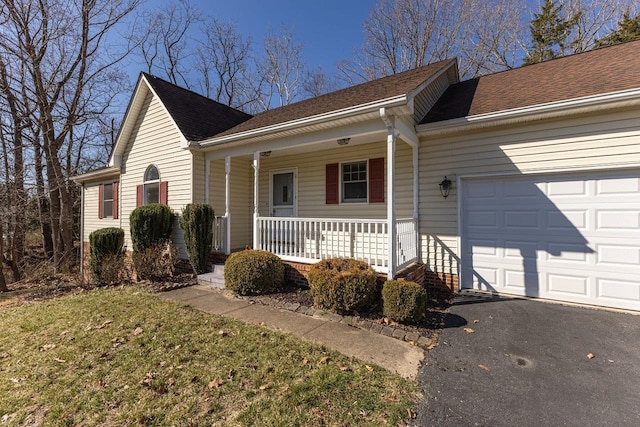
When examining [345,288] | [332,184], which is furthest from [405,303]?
[332,184]

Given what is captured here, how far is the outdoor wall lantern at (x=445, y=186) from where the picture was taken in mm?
6050

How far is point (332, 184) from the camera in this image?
7773 mm

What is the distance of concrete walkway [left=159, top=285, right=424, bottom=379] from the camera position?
3.41 meters

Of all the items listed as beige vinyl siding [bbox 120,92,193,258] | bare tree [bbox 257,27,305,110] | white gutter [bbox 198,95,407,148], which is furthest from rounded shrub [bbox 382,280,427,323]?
bare tree [bbox 257,27,305,110]

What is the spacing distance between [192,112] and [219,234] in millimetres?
4244

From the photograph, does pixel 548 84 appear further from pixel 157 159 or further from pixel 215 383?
pixel 157 159

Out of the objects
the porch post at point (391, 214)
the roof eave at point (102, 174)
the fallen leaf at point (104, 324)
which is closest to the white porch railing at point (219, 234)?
the fallen leaf at point (104, 324)

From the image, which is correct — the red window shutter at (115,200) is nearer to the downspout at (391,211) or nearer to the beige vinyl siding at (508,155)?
the downspout at (391,211)

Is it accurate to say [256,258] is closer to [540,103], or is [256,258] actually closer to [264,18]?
[540,103]

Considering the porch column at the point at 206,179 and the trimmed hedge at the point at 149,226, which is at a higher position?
the porch column at the point at 206,179

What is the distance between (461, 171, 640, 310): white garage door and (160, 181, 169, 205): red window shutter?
7895 mm

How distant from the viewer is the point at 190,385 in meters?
2.91

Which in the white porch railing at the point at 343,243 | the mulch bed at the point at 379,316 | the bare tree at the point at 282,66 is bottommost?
the mulch bed at the point at 379,316

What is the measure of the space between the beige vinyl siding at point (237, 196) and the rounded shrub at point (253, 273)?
289 cm
